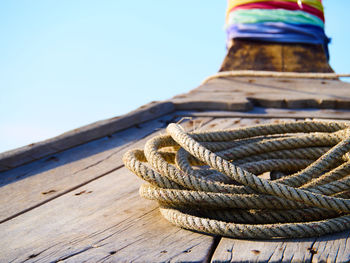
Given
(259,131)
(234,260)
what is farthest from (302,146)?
(234,260)

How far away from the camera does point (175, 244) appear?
1109 mm

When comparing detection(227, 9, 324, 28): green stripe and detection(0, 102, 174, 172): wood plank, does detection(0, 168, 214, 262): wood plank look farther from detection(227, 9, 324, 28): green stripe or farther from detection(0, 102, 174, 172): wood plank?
detection(227, 9, 324, 28): green stripe

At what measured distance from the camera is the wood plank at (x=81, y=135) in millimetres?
1924

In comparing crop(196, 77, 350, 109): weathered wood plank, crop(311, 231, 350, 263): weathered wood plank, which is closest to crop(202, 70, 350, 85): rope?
crop(196, 77, 350, 109): weathered wood plank

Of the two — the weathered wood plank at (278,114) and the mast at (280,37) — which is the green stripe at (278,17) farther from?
the weathered wood plank at (278,114)

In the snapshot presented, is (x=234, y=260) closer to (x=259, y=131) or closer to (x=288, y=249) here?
(x=288, y=249)

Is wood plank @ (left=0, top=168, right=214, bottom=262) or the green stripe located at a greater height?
the green stripe

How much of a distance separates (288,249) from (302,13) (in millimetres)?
3223

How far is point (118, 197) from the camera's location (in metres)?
1.50

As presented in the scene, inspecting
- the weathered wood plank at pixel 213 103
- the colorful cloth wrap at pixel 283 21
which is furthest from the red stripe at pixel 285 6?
the weathered wood plank at pixel 213 103

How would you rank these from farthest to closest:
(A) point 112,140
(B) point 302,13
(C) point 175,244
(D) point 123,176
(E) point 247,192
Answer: (B) point 302,13 → (A) point 112,140 → (D) point 123,176 → (E) point 247,192 → (C) point 175,244

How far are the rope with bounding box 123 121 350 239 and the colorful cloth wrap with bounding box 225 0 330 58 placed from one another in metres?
2.46

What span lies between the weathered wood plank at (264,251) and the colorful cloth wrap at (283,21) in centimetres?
307

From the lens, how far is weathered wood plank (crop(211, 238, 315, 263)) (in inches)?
39.6
